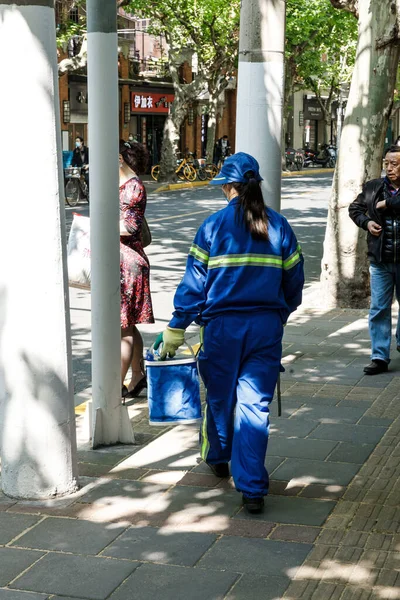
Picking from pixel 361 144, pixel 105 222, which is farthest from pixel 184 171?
pixel 105 222

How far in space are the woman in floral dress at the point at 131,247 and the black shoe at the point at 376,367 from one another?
181cm

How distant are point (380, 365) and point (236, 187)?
3.22m

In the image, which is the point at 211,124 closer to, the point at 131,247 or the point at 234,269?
the point at 131,247

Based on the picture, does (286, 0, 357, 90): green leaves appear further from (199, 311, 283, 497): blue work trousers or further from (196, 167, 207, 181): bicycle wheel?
(199, 311, 283, 497): blue work trousers

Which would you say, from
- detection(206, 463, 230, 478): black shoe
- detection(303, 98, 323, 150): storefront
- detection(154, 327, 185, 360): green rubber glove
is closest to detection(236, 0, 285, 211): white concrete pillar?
detection(154, 327, 185, 360): green rubber glove

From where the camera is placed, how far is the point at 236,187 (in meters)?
5.10

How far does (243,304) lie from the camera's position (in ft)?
16.3

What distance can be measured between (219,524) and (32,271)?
1.49m

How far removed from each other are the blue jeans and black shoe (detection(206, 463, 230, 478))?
275cm

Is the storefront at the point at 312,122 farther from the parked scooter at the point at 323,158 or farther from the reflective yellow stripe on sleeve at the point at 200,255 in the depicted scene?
the reflective yellow stripe on sleeve at the point at 200,255

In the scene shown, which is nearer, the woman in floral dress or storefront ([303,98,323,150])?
the woman in floral dress

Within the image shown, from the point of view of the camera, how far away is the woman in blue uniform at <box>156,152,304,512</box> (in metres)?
4.94

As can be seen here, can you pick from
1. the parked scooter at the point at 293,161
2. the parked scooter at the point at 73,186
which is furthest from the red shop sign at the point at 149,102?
the parked scooter at the point at 73,186

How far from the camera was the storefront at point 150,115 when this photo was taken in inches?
1833
